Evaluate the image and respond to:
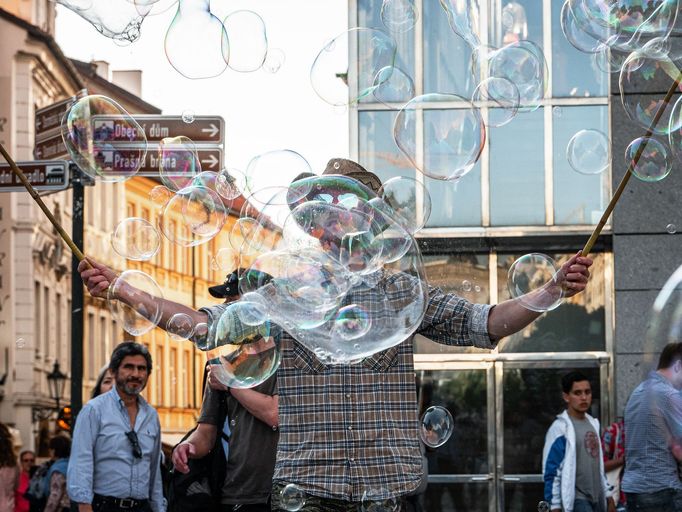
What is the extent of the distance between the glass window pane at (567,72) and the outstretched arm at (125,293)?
900 centimetres

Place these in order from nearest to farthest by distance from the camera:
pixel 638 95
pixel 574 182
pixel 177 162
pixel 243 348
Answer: pixel 243 348, pixel 638 95, pixel 177 162, pixel 574 182

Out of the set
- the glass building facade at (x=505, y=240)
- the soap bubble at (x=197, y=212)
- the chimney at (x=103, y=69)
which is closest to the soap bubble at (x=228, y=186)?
the soap bubble at (x=197, y=212)

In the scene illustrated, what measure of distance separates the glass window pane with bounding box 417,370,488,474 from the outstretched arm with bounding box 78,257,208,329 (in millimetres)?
8005

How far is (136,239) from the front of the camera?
805 cm

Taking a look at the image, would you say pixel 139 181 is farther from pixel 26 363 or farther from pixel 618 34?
pixel 618 34

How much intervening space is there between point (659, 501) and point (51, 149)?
176 inches

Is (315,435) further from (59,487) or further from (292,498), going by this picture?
(59,487)

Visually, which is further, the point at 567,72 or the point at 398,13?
the point at 567,72

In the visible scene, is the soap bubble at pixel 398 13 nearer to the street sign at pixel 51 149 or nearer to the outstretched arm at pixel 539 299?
the street sign at pixel 51 149

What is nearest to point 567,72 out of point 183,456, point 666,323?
point 666,323

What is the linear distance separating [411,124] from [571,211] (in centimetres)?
656

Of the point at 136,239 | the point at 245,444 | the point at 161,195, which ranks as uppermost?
the point at 161,195

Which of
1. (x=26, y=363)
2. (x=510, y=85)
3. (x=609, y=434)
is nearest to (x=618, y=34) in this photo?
(x=510, y=85)

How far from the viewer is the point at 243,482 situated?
21.7 ft
